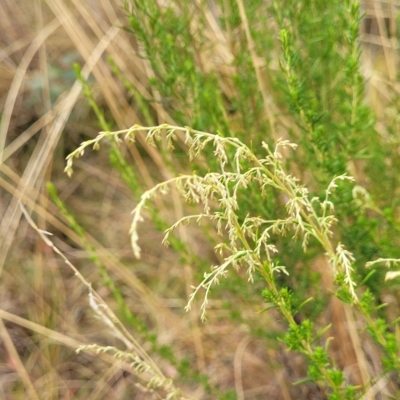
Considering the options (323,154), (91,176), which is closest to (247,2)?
(323,154)

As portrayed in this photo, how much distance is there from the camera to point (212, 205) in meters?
1.83

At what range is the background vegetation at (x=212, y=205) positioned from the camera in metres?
1.07

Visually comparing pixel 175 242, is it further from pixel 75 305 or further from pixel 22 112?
pixel 22 112

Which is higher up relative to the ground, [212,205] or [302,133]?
[302,133]

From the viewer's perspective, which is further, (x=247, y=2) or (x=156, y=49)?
(x=247, y=2)

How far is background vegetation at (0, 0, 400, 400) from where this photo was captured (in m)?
1.07

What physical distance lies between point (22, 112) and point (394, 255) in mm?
2360

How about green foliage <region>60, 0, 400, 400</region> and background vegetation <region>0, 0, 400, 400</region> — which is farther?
background vegetation <region>0, 0, 400, 400</region>

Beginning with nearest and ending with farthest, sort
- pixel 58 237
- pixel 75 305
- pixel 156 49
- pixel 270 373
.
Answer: pixel 156 49 < pixel 270 373 < pixel 75 305 < pixel 58 237

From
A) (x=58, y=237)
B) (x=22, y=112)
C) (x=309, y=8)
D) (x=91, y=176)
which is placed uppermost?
(x=309, y=8)

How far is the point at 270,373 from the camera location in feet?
6.15

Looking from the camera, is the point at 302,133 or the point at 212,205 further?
the point at 212,205

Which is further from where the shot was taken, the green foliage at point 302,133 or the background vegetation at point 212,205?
the background vegetation at point 212,205

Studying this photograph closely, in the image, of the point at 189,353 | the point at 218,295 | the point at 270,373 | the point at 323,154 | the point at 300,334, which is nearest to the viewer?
the point at 300,334
